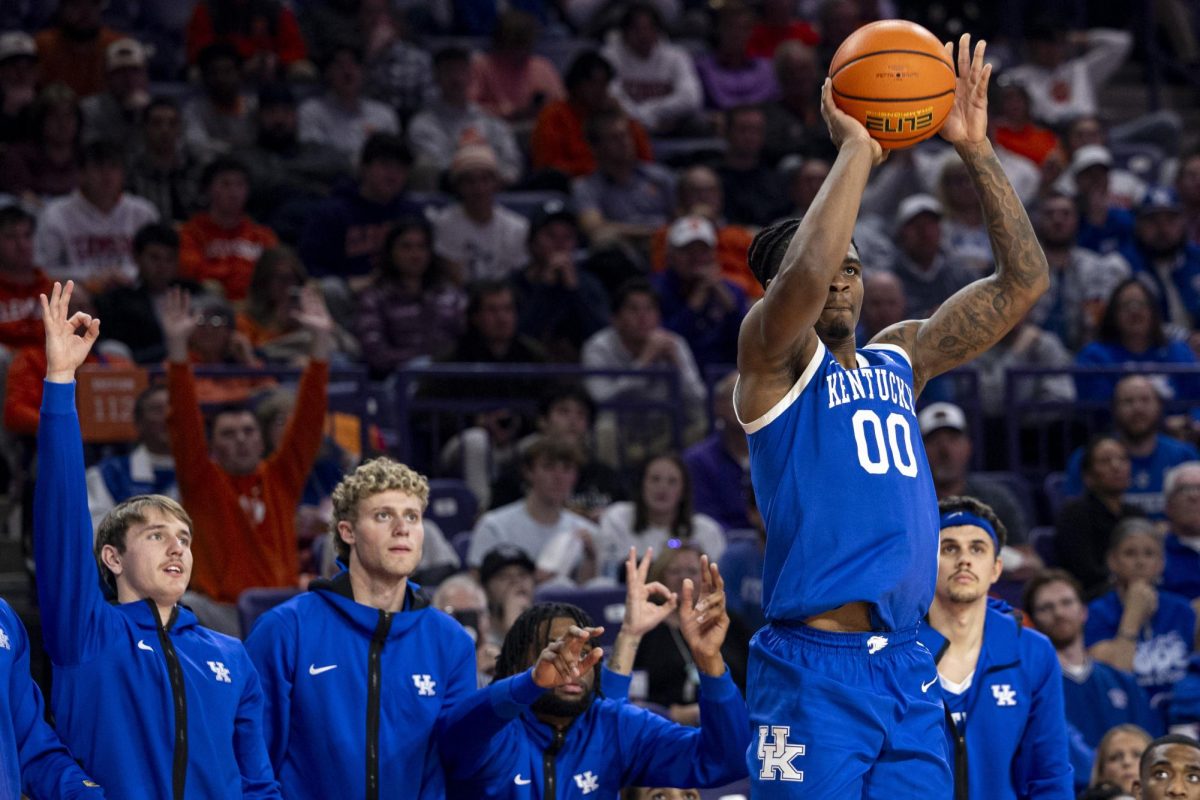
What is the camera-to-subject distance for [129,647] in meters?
5.38

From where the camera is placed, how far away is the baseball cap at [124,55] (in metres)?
12.3

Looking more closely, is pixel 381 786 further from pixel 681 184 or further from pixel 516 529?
pixel 681 184

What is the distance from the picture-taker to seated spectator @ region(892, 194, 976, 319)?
12164 mm

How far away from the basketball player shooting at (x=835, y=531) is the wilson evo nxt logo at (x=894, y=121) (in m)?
0.10

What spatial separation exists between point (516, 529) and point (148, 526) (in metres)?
3.92

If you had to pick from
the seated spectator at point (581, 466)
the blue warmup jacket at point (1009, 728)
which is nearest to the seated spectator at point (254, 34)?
the seated spectator at point (581, 466)

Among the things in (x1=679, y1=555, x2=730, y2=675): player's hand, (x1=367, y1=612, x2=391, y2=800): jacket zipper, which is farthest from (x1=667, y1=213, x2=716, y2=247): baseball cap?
(x1=679, y1=555, x2=730, y2=675): player's hand

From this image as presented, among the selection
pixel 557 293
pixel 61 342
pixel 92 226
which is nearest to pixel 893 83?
pixel 61 342

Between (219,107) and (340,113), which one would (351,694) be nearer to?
(219,107)

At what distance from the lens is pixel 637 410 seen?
10.7 metres

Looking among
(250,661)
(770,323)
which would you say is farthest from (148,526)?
(770,323)

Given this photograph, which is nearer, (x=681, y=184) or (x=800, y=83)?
(x=681, y=184)

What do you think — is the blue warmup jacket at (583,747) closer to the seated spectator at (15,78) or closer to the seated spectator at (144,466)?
the seated spectator at (144,466)

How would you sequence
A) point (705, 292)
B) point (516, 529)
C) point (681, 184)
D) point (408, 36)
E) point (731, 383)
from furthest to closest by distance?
point (408, 36), point (681, 184), point (705, 292), point (731, 383), point (516, 529)
